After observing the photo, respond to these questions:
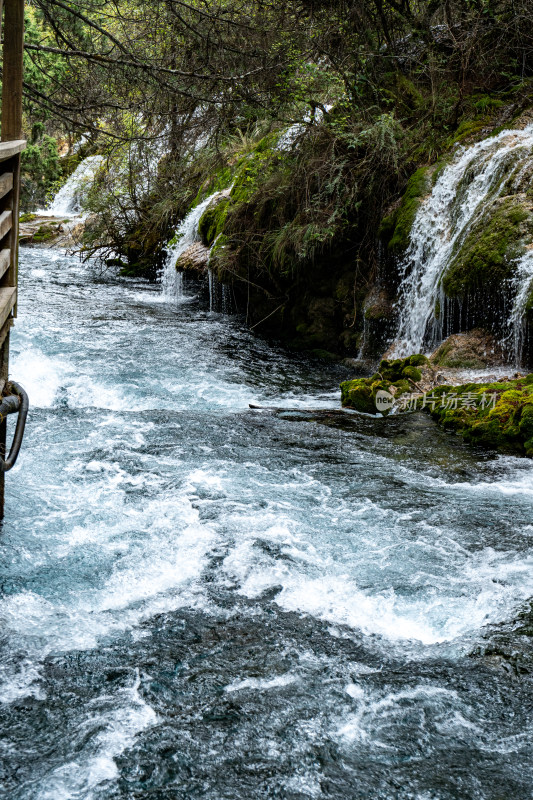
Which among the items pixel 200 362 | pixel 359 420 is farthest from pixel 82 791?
pixel 200 362

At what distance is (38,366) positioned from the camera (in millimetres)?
9523

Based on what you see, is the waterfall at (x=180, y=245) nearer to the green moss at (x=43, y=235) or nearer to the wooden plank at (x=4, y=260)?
the green moss at (x=43, y=235)

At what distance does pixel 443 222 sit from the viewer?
10.1 metres

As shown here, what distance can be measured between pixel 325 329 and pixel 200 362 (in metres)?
2.57

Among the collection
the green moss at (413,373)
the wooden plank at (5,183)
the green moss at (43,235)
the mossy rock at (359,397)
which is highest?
the green moss at (43,235)

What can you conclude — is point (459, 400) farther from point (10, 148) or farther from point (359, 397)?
point (10, 148)

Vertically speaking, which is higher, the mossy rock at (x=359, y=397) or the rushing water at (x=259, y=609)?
the mossy rock at (x=359, y=397)

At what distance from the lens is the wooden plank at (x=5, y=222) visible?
3.94m

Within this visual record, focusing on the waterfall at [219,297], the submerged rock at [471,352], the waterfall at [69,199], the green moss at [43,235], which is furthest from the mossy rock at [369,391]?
the waterfall at [69,199]

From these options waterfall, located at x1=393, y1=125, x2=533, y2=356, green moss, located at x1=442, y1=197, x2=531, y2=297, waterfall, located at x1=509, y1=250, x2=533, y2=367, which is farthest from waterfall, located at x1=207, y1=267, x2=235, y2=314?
waterfall, located at x1=509, y1=250, x2=533, y2=367

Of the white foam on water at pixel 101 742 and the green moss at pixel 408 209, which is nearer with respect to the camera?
the white foam on water at pixel 101 742

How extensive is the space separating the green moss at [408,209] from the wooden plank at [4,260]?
744 cm

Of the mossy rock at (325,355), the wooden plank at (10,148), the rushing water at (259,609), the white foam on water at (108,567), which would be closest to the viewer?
the rushing water at (259,609)

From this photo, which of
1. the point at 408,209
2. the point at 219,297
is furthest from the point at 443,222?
the point at 219,297
